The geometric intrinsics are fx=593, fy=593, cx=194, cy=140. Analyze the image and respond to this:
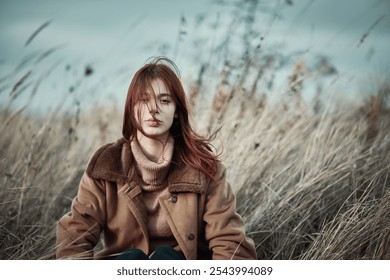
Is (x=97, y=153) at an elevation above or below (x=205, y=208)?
above

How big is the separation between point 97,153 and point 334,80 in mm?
1637

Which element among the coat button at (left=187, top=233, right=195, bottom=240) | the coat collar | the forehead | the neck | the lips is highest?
the forehead

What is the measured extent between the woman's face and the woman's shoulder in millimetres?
156

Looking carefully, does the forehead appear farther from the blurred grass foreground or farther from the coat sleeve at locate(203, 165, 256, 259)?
the blurred grass foreground

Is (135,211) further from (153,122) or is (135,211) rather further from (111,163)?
(153,122)

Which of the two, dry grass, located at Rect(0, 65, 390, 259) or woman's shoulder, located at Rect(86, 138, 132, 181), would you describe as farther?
dry grass, located at Rect(0, 65, 390, 259)

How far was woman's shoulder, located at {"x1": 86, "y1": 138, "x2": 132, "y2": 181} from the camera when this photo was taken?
2.58 m

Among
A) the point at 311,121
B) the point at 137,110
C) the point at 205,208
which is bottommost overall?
the point at 205,208

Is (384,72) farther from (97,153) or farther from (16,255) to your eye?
(16,255)

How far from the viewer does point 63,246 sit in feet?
8.50

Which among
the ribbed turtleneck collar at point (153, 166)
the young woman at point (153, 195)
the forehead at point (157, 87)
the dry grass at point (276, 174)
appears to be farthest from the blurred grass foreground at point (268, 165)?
the forehead at point (157, 87)

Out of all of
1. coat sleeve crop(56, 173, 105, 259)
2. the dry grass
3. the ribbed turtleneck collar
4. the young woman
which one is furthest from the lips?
the dry grass

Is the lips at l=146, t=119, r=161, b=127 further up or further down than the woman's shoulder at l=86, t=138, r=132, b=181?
further up

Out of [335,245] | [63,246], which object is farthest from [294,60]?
[63,246]
